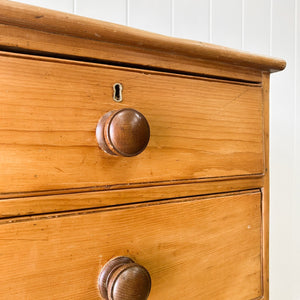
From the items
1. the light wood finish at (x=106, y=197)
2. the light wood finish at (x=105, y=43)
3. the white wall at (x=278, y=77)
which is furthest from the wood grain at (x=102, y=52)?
the white wall at (x=278, y=77)

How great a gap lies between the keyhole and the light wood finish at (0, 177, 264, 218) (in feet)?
0.37

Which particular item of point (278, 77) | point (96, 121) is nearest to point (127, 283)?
point (96, 121)

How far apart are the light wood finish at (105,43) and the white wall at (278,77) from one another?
1.67 ft

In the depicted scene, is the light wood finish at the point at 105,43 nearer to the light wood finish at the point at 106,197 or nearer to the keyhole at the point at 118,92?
the keyhole at the point at 118,92

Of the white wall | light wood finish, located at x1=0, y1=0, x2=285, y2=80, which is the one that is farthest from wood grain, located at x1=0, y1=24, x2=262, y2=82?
the white wall

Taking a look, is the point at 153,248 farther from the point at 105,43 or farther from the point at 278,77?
the point at 278,77

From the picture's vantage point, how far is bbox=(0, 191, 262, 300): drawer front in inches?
13.7

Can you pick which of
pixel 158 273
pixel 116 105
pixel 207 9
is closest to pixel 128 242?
pixel 158 273

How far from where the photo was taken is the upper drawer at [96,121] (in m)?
0.34

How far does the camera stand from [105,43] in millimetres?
391

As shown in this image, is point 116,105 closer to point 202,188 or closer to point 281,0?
point 202,188

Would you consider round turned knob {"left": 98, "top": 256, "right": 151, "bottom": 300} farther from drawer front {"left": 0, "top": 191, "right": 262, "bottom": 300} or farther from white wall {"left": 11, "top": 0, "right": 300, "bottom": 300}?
white wall {"left": 11, "top": 0, "right": 300, "bottom": 300}

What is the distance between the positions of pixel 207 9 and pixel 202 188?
71 cm

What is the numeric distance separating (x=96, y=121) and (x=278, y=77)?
36.2 inches
